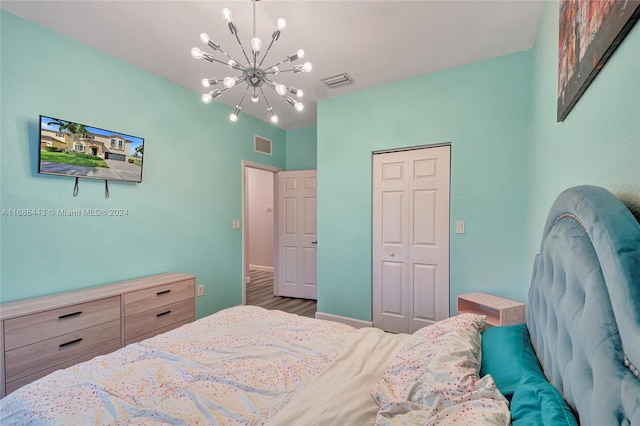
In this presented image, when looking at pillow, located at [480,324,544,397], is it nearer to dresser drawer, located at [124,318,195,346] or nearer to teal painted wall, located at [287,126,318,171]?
dresser drawer, located at [124,318,195,346]

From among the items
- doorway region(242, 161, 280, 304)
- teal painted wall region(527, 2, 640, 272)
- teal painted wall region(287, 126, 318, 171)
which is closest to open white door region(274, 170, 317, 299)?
teal painted wall region(287, 126, 318, 171)

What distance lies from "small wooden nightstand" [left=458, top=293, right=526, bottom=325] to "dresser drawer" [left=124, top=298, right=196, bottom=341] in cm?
270

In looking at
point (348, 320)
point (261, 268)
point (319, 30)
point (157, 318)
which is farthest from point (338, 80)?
point (261, 268)

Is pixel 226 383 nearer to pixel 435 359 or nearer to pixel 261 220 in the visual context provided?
pixel 435 359

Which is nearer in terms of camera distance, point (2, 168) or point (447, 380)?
point (447, 380)

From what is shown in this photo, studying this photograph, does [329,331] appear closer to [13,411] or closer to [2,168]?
[13,411]

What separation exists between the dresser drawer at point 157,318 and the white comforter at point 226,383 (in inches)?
36.7

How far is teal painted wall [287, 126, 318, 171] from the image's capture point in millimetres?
4680

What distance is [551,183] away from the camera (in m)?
1.62

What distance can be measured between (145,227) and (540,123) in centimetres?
361

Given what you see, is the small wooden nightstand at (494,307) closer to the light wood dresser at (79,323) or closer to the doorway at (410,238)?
the doorway at (410,238)

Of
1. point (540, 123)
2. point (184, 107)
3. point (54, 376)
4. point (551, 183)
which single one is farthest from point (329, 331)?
point (184, 107)

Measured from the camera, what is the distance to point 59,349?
6.31 ft

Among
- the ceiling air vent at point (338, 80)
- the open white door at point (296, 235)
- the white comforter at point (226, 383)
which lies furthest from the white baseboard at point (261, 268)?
the white comforter at point (226, 383)
